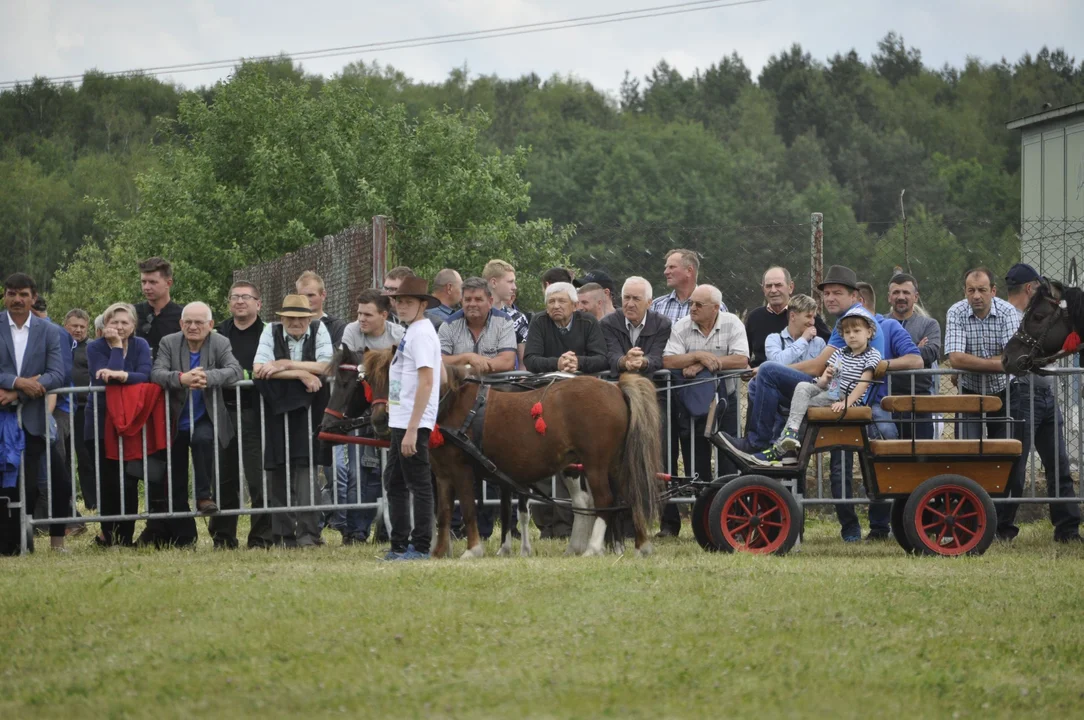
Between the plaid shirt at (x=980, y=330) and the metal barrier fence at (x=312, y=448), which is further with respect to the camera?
the plaid shirt at (x=980, y=330)

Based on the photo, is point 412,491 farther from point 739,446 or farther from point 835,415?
point 835,415

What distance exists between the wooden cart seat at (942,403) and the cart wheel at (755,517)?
→ 992mm

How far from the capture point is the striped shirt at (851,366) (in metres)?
10.6

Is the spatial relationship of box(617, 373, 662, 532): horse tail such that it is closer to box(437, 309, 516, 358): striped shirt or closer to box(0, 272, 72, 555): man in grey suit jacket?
box(437, 309, 516, 358): striped shirt

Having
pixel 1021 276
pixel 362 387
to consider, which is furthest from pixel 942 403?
pixel 362 387

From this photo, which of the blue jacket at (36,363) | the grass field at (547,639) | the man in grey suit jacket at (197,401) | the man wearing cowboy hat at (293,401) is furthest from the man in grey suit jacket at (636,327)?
the blue jacket at (36,363)

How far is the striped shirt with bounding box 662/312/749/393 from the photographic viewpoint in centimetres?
1158

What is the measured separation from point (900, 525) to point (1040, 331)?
1.71m

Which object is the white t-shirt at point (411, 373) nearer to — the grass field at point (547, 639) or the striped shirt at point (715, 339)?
the grass field at point (547, 639)

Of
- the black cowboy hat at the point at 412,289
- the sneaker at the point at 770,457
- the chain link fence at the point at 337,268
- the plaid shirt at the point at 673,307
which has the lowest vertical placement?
the sneaker at the point at 770,457

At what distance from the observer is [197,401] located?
37.1 ft

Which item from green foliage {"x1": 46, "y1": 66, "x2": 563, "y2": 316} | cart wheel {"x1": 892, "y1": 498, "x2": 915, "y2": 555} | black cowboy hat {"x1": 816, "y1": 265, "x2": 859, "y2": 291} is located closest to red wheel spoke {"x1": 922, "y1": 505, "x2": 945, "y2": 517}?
cart wheel {"x1": 892, "y1": 498, "x2": 915, "y2": 555}

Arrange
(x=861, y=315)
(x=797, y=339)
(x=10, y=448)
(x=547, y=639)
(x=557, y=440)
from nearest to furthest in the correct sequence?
(x=547, y=639), (x=557, y=440), (x=861, y=315), (x=10, y=448), (x=797, y=339)

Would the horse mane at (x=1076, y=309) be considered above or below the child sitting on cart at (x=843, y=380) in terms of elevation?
above
